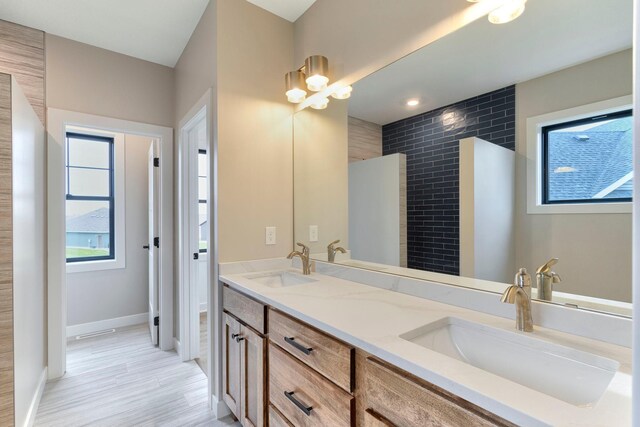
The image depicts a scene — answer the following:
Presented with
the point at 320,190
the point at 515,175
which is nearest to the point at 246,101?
the point at 320,190

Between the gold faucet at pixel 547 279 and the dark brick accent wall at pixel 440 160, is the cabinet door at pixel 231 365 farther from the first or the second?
the gold faucet at pixel 547 279

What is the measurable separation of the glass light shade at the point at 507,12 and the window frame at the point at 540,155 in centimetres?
39

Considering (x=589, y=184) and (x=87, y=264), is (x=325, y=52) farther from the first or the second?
(x=87, y=264)

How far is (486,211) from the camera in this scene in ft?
4.05

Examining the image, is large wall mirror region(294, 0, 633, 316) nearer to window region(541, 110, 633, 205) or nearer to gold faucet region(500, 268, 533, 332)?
window region(541, 110, 633, 205)

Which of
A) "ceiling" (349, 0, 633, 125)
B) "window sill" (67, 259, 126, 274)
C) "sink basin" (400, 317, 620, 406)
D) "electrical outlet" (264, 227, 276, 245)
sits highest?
"ceiling" (349, 0, 633, 125)

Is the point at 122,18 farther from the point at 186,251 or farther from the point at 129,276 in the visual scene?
the point at 129,276

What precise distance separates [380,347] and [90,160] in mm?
3943

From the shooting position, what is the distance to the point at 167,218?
9.18 feet

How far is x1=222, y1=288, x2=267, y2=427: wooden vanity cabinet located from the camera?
148 cm

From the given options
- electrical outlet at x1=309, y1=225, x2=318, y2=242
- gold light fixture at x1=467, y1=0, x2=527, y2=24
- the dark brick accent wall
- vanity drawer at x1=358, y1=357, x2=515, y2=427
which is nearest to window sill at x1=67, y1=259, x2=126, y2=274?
electrical outlet at x1=309, y1=225, x2=318, y2=242

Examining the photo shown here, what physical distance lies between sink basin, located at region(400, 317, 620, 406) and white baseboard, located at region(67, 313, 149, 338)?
356 cm

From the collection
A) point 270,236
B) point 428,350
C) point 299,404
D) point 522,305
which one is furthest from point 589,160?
point 270,236

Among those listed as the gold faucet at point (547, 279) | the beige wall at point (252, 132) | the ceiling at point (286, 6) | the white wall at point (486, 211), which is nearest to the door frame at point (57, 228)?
the beige wall at point (252, 132)
